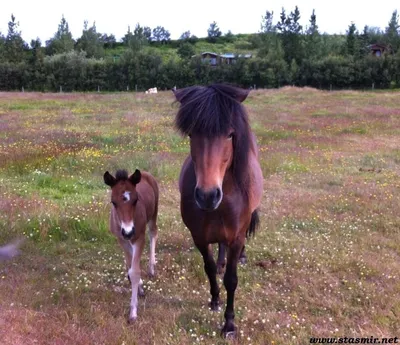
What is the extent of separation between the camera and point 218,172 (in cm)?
347

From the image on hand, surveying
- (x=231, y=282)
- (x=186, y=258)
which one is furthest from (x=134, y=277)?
(x=186, y=258)

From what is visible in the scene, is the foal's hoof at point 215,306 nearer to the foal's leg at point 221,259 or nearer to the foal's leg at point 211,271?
the foal's leg at point 211,271

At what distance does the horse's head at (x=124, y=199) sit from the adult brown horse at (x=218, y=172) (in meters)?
0.59

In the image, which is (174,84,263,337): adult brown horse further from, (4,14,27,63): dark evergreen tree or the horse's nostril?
(4,14,27,63): dark evergreen tree

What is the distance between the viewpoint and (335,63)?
176ft

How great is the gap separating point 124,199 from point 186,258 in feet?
6.36

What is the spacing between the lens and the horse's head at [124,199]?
4570 mm

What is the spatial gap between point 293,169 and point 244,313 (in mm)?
7419

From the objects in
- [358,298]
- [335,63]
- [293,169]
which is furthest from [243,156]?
[335,63]

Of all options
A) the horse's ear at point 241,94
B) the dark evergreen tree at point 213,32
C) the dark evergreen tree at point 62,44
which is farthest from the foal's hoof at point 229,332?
the dark evergreen tree at point 213,32

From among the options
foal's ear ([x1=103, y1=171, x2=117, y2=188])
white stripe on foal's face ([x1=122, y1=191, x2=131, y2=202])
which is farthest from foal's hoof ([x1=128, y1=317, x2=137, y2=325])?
foal's ear ([x1=103, y1=171, x2=117, y2=188])

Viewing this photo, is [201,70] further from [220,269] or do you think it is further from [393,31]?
[220,269]

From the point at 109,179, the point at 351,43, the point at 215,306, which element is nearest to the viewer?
the point at 109,179

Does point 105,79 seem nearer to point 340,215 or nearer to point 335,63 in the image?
point 335,63
